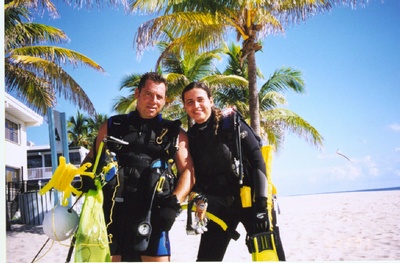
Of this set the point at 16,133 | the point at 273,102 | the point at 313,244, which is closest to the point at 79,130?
the point at 16,133

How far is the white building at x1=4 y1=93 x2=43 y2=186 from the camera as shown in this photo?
1027cm

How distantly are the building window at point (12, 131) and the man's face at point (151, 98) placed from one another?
1030cm

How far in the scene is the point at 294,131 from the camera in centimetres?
903

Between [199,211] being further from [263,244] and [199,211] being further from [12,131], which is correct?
[12,131]

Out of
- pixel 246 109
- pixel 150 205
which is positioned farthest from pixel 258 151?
pixel 246 109

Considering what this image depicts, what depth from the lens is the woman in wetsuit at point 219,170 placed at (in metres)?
1.77

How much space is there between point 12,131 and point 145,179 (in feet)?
36.0

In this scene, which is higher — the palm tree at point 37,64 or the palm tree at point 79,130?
the palm tree at point 79,130

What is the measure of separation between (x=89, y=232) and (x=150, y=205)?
29 cm

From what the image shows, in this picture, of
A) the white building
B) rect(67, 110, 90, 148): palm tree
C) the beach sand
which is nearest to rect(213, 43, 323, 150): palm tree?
the beach sand

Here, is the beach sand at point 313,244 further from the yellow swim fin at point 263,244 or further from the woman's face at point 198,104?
the woman's face at point 198,104

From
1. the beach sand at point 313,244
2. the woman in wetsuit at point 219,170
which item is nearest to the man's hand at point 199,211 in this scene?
the woman in wetsuit at point 219,170

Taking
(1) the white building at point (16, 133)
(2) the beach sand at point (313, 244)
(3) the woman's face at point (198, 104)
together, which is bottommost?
(2) the beach sand at point (313, 244)

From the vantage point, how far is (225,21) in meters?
5.99
